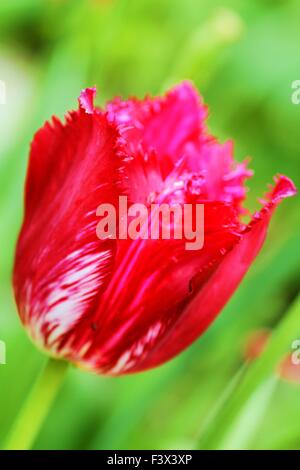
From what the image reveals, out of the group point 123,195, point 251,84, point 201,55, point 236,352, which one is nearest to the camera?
point 123,195

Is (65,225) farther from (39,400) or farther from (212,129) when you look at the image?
(212,129)

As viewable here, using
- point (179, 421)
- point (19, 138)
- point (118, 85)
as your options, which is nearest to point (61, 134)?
point (19, 138)

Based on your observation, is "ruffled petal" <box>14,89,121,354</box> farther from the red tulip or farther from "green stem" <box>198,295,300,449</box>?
"green stem" <box>198,295,300,449</box>

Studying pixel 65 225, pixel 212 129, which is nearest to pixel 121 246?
pixel 65 225

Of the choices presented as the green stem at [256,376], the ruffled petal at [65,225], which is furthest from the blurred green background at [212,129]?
the ruffled petal at [65,225]

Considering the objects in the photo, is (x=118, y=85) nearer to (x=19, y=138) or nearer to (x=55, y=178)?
(x=19, y=138)

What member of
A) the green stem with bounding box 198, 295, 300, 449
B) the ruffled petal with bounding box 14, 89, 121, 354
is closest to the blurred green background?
the green stem with bounding box 198, 295, 300, 449
